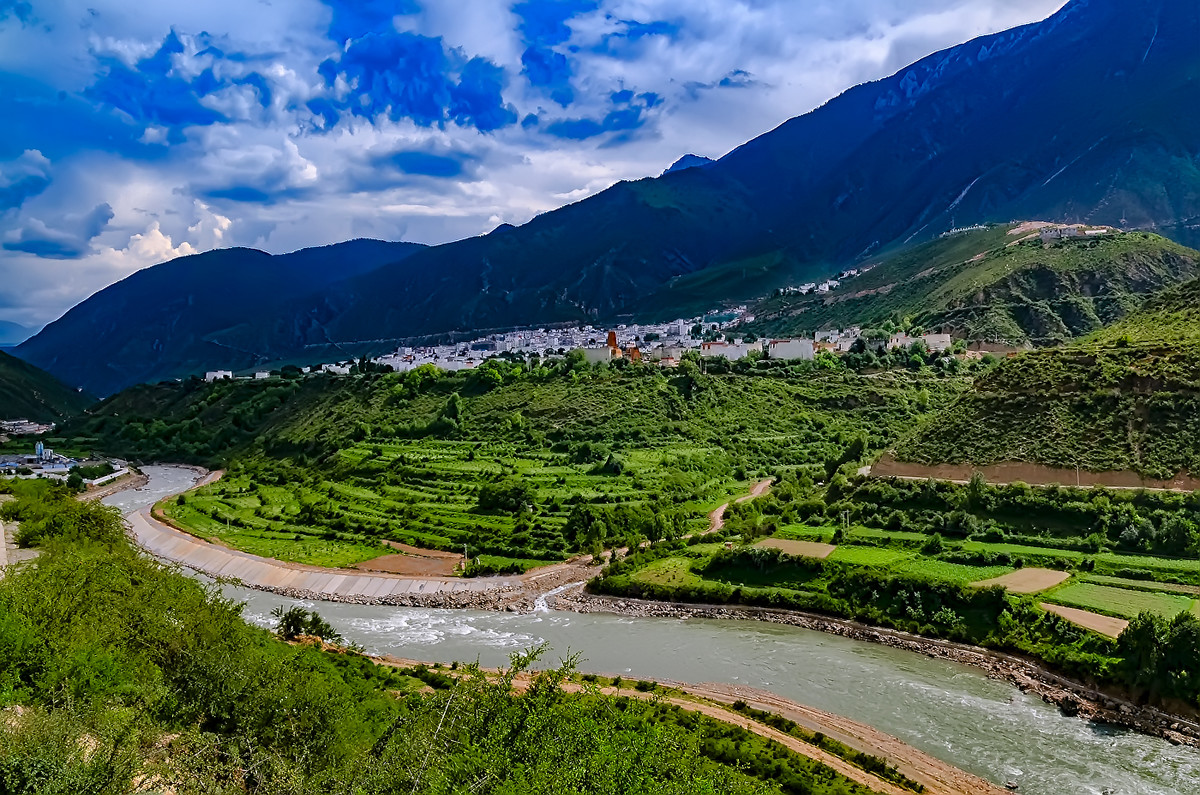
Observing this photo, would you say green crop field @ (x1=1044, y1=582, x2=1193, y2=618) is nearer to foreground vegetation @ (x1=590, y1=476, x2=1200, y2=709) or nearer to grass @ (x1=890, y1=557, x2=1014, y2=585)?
foreground vegetation @ (x1=590, y1=476, x2=1200, y2=709)

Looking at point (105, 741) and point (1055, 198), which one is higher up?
point (1055, 198)

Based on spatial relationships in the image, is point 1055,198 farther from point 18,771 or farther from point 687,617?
point 18,771

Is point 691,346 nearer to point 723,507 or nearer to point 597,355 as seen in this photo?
point 597,355

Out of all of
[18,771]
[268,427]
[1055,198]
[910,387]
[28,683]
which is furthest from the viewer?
[1055,198]

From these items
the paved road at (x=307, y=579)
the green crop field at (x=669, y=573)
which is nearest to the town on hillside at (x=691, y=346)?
the green crop field at (x=669, y=573)

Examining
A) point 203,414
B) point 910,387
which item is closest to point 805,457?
point 910,387

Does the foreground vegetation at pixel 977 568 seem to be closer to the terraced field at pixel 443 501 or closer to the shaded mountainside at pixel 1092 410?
the shaded mountainside at pixel 1092 410
